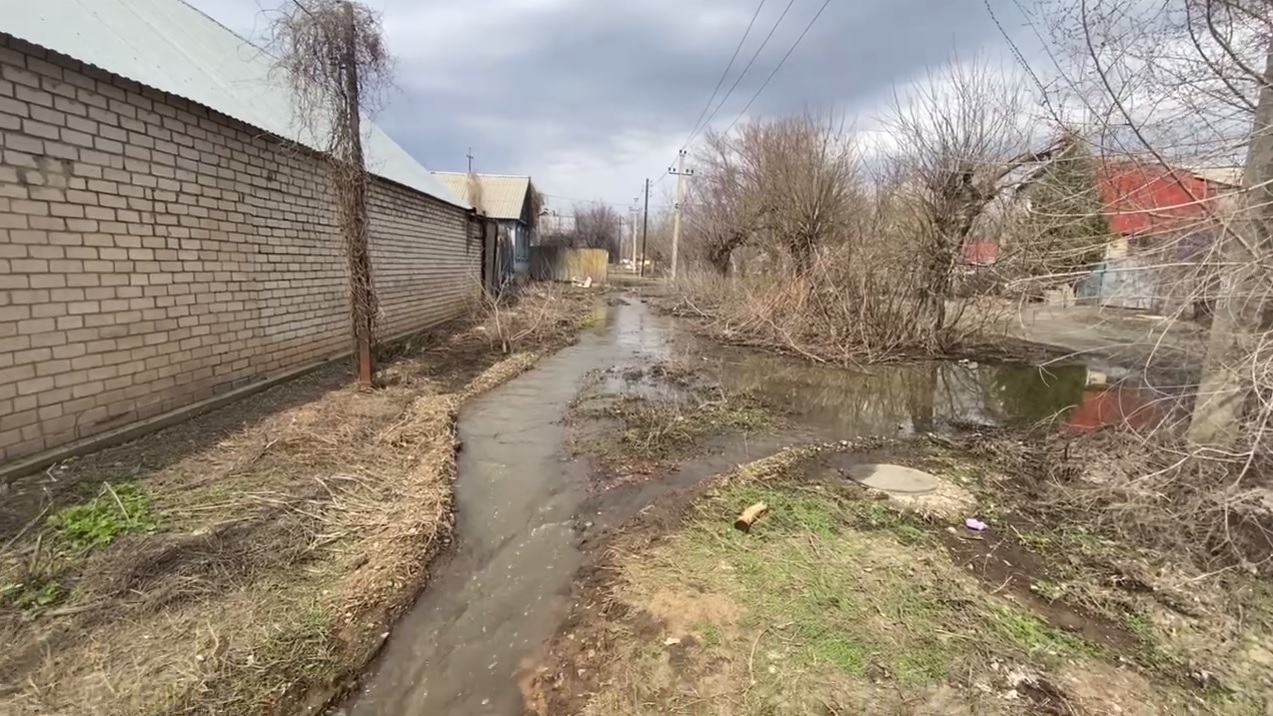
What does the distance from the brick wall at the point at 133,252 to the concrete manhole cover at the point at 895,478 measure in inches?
238

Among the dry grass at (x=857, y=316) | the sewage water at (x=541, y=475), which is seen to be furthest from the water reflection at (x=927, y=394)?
the dry grass at (x=857, y=316)

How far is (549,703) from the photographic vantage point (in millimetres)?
2301

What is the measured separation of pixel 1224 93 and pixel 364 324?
24.3 feet

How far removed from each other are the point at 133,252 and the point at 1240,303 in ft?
25.9

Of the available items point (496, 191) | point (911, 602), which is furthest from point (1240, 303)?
point (496, 191)

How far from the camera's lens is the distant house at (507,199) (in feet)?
85.4

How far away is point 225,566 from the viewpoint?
2.89 m

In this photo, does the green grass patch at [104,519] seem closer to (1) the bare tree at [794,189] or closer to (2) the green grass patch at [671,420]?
(2) the green grass patch at [671,420]

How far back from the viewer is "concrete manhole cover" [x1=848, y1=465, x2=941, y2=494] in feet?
14.5

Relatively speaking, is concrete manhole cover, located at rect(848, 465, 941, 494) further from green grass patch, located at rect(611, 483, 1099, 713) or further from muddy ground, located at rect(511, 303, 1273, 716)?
green grass patch, located at rect(611, 483, 1099, 713)

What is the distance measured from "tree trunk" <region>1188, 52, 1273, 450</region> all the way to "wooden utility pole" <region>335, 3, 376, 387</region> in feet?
23.2

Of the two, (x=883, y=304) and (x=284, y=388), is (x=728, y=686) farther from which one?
(x=883, y=304)

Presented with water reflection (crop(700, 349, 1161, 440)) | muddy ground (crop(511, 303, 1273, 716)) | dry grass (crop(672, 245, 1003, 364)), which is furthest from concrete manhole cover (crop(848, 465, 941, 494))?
dry grass (crop(672, 245, 1003, 364))

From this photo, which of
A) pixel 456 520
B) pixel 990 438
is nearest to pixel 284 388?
pixel 456 520
